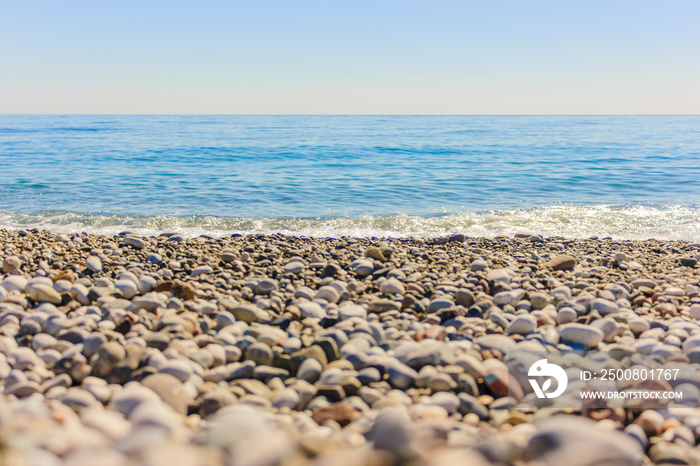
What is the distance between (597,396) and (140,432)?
223cm

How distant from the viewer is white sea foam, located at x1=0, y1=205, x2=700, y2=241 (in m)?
8.41

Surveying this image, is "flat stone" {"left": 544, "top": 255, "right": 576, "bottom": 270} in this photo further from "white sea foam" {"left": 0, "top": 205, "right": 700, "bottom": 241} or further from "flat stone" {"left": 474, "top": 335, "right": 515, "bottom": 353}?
"white sea foam" {"left": 0, "top": 205, "right": 700, "bottom": 241}

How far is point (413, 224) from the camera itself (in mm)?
9062

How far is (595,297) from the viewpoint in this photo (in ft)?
13.5

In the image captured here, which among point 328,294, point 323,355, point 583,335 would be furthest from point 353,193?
point 323,355

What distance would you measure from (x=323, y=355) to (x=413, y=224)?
21.2 feet

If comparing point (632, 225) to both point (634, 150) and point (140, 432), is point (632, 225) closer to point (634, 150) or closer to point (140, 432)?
point (140, 432)

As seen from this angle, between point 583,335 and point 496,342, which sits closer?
point 496,342

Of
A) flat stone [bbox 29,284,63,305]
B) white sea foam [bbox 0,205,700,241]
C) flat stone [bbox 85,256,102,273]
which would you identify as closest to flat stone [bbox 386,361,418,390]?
flat stone [bbox 29,284,63,305]

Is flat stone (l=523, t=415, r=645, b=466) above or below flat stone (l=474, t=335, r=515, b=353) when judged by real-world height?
above

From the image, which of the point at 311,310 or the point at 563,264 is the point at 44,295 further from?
the point at 563,264

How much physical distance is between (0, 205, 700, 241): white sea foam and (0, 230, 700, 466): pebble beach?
2.97 meters

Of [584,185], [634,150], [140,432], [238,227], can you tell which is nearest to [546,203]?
[584,185]

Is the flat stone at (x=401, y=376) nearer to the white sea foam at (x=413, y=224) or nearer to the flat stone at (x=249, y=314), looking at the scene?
the flat stone at (x=249, y=314)
